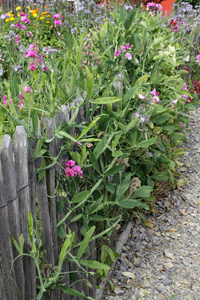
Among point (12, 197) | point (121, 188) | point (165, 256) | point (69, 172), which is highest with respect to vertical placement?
point (12, 197)

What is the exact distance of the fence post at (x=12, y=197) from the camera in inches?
43.7

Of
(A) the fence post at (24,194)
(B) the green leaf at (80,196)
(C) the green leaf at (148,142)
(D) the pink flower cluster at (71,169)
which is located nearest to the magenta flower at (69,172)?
(D) the pink flower cluster at (71,169)

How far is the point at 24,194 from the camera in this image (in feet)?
4.18

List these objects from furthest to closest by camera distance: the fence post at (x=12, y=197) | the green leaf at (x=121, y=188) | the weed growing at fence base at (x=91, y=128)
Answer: the green leaf at (x=121, y=188)
the weed growing at fence base at (x=91, y=128)
the fence post at (x=12, y=197)

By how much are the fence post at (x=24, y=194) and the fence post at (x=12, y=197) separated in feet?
0.17

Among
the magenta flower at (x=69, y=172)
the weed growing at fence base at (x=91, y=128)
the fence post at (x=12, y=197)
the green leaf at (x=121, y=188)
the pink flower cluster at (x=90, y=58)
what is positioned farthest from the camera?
the pink flower cluster at (x=90, y=58)

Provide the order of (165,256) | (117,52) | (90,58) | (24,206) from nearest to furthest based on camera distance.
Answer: (24,206) → (117,52) → (90,58) → (165,256)

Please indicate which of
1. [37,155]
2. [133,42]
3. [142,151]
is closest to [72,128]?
[37,155]

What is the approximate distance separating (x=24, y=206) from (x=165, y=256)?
160 centimetres

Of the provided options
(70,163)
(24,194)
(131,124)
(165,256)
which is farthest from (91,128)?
(165,256)

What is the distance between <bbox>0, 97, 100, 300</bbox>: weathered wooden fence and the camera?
1.16m

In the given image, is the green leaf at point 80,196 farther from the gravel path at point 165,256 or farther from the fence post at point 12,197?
the gravel path at point 165,256

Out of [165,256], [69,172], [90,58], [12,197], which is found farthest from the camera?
[165,256]

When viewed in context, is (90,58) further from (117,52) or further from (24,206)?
(24,206)
